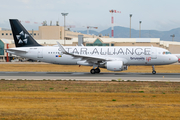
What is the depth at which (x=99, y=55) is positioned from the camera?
3838 cm

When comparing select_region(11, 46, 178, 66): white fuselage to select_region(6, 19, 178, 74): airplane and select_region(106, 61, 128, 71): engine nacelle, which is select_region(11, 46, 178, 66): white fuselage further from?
select_region(106, 61, 128, 71): engine nacelle

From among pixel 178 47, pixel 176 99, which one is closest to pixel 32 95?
pixel 176 99

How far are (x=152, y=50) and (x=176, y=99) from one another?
20.8m

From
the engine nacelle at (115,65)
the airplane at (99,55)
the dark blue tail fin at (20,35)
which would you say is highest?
the dark blue tail fin at (20,35)

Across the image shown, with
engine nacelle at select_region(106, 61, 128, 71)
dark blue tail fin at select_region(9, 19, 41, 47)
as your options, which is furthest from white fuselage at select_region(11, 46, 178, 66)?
dark blue tail fin at select_region(9, 19, 41, 47)

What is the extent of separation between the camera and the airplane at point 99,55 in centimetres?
3634

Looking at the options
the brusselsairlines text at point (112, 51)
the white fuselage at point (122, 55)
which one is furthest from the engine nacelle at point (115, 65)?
the brusselsairlines text at point (112, 51)

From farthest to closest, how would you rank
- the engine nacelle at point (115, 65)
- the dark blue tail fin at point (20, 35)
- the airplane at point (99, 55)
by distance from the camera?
the dark blue tail fin at point (20, 35)
the airplane at point (99, 55)
the engine nacelle at point (115, 65)

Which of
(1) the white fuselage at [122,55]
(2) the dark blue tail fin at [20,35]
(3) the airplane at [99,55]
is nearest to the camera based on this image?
(3) the airplane at [99,55]

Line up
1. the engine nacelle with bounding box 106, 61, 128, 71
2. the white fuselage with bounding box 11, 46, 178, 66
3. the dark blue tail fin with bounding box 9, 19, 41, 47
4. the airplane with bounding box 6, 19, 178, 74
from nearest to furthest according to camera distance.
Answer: the engine nacelle with bounding box 106, 61, 128, 71
the airplane with bounding box 6, 19, 178, 74
the white fuselage with bounding box 11, 46, 178, 66
the dark blue tail fin with bounding box 9, 19, 41, 47

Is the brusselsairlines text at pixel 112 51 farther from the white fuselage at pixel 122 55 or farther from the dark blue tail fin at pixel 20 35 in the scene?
the dark blue tail fin at pixel 20 35

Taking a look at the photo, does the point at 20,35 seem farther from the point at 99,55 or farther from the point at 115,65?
the point at 115,65

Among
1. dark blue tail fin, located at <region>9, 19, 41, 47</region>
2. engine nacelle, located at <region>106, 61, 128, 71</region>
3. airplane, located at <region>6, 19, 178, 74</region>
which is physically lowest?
engine nacelle, located at <region>106, 61, 128, 71</region>

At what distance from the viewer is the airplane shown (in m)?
36.3
